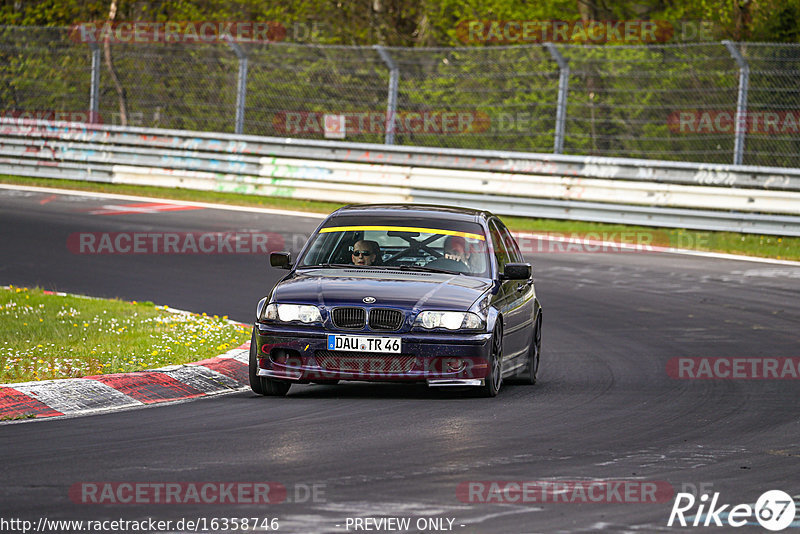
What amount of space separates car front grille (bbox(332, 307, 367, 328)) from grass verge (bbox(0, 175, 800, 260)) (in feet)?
37.2

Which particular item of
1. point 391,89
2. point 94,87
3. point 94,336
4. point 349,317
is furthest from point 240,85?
point 349,317

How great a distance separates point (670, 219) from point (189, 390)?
1264 centimetres

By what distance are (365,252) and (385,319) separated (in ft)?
4.22

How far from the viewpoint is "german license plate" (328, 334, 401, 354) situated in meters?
9.21

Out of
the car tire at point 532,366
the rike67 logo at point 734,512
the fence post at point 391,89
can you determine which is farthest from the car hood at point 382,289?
the fence post at point 391,89

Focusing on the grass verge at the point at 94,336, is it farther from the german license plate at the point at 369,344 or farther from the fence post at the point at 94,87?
the fence post at the point at 94,87

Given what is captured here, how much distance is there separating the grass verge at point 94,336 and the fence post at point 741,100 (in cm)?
1024

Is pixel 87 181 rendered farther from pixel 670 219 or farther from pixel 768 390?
pixel 768 390

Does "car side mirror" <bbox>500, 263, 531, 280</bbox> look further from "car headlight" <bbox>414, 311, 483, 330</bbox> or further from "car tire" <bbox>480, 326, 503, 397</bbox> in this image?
"car headlight" <bbox>414, 311, 483, 330</bbox>

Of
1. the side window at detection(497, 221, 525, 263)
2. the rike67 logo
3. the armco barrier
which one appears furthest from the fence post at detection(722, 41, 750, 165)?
the rike67 logo

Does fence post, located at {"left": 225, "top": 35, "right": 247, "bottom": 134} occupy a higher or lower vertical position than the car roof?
higher

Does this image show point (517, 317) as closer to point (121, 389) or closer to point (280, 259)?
point (280, 259)

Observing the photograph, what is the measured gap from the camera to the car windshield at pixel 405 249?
1045cm

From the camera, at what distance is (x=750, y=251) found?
774 inches
